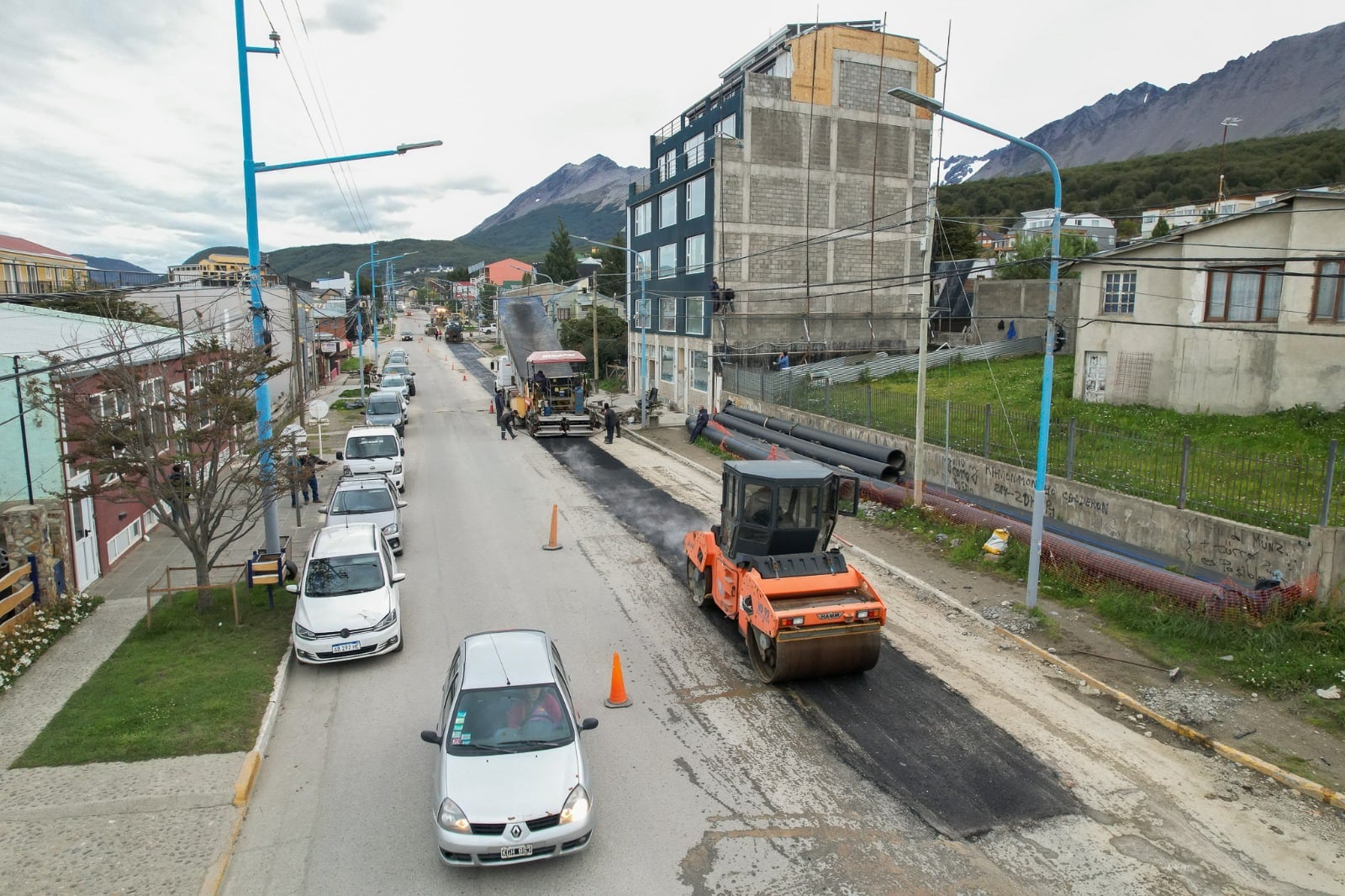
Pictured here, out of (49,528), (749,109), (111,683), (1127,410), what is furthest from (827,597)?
(749,109)

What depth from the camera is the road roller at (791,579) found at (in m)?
10.5

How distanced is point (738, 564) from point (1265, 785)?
21.5 feet

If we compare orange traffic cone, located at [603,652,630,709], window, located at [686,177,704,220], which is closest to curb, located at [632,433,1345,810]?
orange traffic cone, located at [603,652,630,709]

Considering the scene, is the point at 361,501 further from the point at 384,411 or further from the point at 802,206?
the point at 802,206

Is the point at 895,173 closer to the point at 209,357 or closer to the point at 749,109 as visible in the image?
the point at 749,109

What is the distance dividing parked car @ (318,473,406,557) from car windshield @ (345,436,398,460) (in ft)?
17.4

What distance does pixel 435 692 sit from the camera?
11.1 m

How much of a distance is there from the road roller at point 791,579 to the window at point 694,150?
30.5 meters

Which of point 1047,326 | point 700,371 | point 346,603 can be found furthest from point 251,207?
point 700,371

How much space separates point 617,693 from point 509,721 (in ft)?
8.85

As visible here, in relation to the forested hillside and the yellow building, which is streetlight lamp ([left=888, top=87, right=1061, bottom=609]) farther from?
the forested hillside

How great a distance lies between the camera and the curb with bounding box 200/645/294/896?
7.35 m

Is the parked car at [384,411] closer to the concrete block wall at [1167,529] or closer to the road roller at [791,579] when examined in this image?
the concrete block wall at [1167,529]

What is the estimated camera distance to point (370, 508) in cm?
1739
